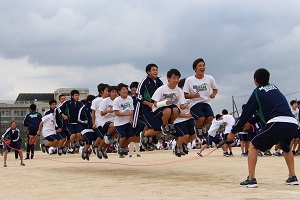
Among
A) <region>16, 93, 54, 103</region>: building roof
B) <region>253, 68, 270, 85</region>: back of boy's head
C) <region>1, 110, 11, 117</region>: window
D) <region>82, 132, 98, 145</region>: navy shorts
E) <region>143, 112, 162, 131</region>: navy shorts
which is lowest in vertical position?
<region>82, 132, 98, 145</region>: navy shorts

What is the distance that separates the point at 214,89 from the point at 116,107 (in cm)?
302

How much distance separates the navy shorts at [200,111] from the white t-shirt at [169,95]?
1.49 ft

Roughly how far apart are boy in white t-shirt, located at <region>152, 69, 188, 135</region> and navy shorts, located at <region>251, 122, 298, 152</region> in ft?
A: 12.7

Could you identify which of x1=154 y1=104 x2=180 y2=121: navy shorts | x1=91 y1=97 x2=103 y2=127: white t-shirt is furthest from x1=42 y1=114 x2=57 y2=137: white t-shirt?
x1=154 y1=104 x2=180 y2=121: navy shorts

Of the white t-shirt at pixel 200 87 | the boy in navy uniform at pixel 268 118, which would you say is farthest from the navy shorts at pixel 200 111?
the boy in navy uniform at pixel 268 118

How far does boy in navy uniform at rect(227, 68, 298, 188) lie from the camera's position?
27.7 feet

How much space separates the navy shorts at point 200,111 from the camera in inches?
496

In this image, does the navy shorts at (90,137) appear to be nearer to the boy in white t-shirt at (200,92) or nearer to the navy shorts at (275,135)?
the boy in white t-shirt at (200,92)

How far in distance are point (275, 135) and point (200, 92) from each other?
430cm

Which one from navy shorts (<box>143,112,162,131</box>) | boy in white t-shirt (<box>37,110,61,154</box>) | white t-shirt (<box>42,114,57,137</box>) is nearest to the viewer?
navy shorts (<box>143,112,162,131</box>)

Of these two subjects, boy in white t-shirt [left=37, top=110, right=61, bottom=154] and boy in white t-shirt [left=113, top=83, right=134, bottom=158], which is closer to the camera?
boy in white t-shirt [left=113, top=83, right=134, bottom=158]

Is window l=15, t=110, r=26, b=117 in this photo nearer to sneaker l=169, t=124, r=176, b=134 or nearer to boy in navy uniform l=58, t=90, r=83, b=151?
boy in navy uniform l=58, t=90, r=83, b=151

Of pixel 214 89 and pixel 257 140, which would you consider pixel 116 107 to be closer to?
pixel 214 89

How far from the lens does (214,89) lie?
12.8 metres
